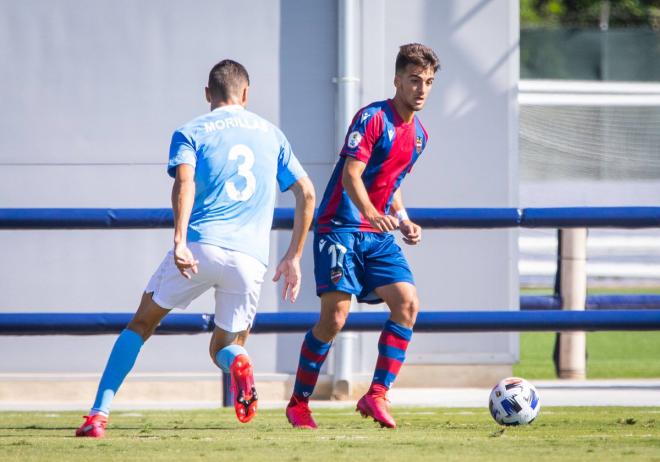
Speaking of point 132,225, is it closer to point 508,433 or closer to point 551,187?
point 508,433

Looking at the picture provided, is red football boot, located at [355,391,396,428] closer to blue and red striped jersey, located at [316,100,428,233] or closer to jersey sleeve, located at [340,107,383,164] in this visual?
blue and red striped jersey, located at [316,100,428,233]

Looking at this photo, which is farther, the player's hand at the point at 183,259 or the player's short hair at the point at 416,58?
the player's short hair at the point at 416,58

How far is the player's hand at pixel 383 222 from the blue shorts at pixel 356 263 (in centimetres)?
34

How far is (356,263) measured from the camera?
22.7ft

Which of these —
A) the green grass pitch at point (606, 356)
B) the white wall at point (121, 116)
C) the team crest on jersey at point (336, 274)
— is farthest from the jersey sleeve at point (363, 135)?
the green grass pitch at point (606, 356)

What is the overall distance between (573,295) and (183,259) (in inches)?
235

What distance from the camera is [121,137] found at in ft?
32.8

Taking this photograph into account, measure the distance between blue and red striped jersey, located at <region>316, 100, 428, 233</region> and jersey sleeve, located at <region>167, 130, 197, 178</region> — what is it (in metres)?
0.96

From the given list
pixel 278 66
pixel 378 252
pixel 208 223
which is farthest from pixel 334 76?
pixel 208 223

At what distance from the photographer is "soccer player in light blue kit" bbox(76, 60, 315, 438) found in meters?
6.20

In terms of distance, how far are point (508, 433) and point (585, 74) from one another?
2052cm

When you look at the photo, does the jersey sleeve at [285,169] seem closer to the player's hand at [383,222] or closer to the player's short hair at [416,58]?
the player's hand at [383,222]

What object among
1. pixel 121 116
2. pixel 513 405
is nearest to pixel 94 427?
pixel 513 405

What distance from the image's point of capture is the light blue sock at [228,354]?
6.29 meters
